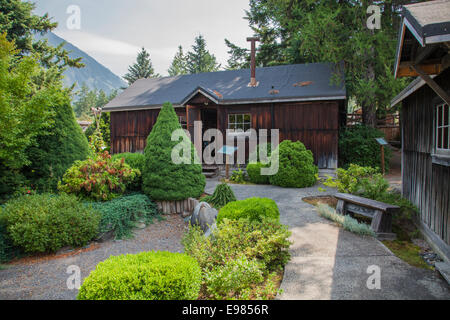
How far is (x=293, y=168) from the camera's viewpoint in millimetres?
9906

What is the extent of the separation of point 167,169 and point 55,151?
2987mm

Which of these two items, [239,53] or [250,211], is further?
[239,53]

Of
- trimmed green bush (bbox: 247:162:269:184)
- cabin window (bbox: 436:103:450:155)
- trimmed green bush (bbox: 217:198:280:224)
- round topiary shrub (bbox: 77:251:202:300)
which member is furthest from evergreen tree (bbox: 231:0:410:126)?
round topiary shrub (bbox: 77:251:202:300)

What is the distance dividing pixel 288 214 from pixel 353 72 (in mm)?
10432

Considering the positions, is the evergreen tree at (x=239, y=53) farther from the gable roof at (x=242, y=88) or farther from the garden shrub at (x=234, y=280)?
the garden shrub at (x=234, y=280)

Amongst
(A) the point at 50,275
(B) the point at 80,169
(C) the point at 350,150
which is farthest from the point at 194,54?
(A) the point at 50,275

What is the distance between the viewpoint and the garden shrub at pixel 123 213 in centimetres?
620

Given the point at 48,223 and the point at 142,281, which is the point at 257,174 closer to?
the point at 48,223

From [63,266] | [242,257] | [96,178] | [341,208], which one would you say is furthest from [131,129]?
[242,257]

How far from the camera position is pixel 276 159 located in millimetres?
Answer: 10320

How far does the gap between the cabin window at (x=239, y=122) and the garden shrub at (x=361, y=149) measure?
4.41m

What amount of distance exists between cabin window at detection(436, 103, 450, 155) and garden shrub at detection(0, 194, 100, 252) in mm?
6325

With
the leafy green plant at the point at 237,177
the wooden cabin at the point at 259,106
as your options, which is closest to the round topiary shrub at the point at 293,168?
the leafy green plant at the point at 237,177

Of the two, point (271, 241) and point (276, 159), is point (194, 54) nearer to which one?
point (276, 159)
